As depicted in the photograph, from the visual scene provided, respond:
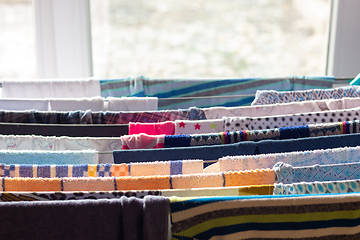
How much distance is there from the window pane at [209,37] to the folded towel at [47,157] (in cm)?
71

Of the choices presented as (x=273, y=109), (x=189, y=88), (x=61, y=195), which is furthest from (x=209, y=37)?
(x=61, y=195)

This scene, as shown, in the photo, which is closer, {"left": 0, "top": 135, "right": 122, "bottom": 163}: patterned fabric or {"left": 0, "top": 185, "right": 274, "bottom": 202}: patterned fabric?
{"left": 0, "top": 185, "right": 274, "bottom": 202}: patterned fabric

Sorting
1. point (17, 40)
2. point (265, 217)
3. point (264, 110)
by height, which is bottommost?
point (265, 217)

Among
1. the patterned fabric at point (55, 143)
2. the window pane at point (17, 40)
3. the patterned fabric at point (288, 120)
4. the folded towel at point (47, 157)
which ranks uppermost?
the window pane at point (17, 40)

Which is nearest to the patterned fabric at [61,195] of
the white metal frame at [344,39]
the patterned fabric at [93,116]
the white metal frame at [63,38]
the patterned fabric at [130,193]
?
the patterned fabric at [130,193]

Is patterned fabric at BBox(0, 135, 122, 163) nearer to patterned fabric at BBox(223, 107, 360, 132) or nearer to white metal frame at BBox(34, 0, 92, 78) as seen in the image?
patterned fabric at BBox(223, 107, 360, 132)

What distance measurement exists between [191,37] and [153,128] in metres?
0.67

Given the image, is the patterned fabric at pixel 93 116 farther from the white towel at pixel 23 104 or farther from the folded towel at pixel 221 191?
the folded towel at pixel 221 191

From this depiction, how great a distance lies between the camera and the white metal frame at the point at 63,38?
1079 millimetres

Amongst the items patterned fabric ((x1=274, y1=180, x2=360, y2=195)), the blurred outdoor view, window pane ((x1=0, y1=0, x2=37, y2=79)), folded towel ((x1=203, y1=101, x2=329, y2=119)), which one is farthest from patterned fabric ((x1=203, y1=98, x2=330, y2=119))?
window pane ((x1=0, y1=0, x2=37, y2=79))

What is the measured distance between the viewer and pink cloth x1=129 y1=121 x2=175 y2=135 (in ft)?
1.90

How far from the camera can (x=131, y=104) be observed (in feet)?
2.27

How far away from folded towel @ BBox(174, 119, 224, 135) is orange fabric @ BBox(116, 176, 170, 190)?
145mm

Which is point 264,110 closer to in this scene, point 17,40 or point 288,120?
point 288,120
